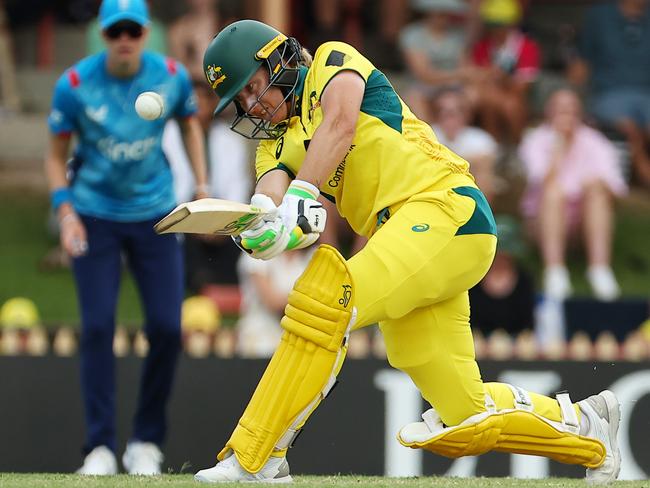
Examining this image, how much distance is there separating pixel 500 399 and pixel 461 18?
24.7ft

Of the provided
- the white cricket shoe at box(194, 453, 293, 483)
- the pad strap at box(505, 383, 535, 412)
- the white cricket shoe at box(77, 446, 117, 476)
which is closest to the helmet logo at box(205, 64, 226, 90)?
the white cricket shoe at box(194, 453, 293, 483)

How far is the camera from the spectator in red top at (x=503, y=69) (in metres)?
11.9

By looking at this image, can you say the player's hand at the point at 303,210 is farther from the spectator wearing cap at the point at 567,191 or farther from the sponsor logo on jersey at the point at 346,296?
the spectator wearing cap at the point at 567,191

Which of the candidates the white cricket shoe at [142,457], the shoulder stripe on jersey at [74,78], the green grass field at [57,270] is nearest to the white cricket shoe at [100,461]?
the white cricket shoe at [142,457]

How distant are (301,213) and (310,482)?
1.13m

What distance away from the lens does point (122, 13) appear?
7.05 meters

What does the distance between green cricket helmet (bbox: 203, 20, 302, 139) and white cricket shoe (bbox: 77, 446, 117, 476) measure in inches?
96.4

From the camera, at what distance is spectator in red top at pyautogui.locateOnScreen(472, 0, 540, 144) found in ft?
39.1

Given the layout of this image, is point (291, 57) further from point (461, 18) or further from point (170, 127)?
point (461, 18)

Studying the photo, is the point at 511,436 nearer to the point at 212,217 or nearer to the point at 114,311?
the point at 212,217

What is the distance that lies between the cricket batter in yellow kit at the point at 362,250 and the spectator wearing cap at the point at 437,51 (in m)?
6.43

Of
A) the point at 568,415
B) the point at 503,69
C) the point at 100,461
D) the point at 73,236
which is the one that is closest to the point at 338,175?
the point at 568,415

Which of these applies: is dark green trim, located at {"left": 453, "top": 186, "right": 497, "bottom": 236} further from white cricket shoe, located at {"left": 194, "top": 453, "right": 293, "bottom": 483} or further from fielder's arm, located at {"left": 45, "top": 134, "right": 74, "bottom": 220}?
fielder's arm, located at {"left": 45, "top": 134, "right": 74, "bottom": 220}

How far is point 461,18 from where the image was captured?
1238 centimetres
